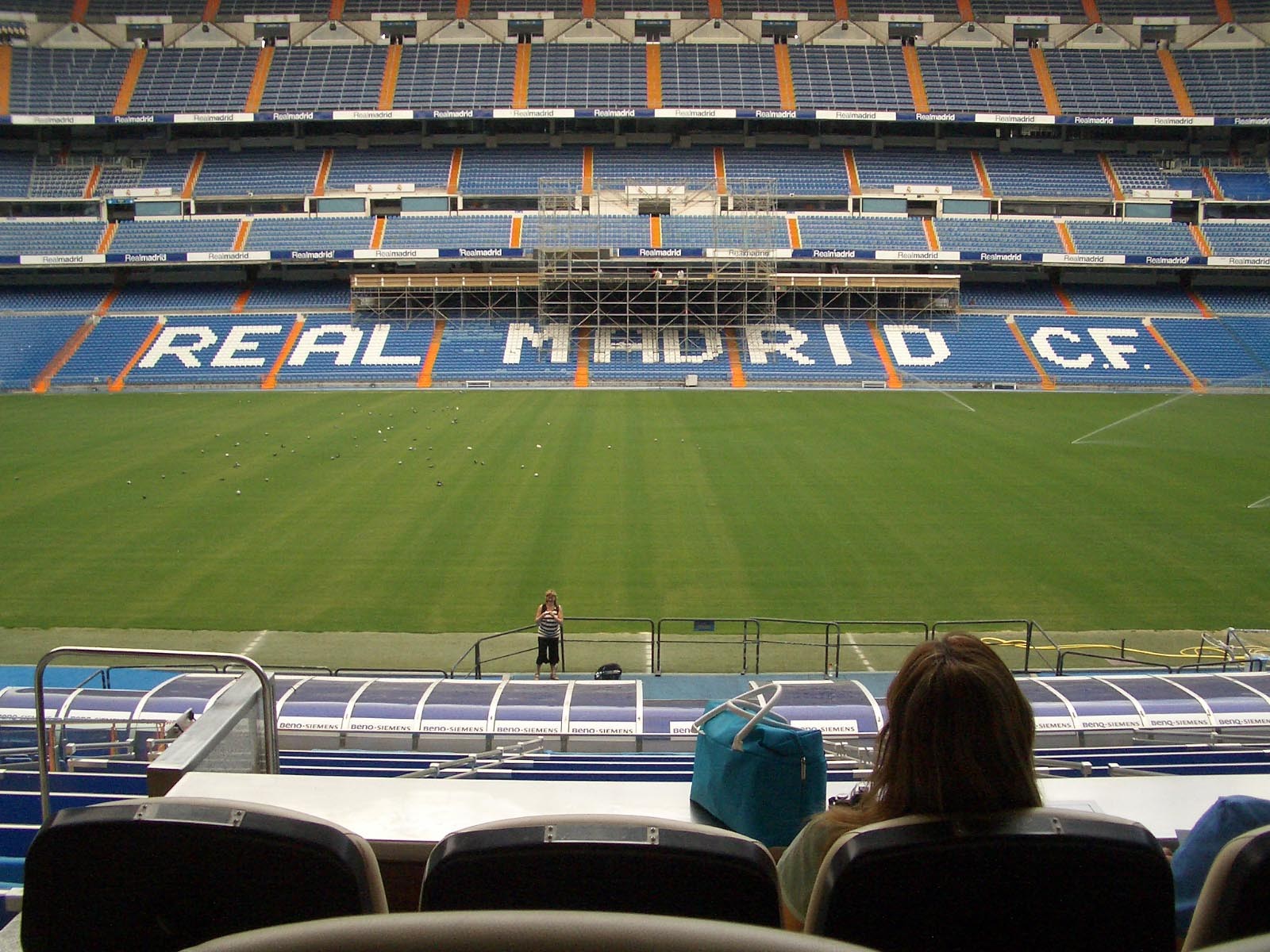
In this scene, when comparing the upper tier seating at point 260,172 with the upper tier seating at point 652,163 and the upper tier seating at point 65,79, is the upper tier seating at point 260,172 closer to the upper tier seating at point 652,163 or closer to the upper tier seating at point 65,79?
the upper tier seating at point 65,79

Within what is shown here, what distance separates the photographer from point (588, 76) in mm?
51562

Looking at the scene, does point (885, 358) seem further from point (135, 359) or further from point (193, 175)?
point (193, 175)

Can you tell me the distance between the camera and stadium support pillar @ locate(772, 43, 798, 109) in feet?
164

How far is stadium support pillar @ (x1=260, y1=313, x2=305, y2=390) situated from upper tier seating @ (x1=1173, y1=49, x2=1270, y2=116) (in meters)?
46.1

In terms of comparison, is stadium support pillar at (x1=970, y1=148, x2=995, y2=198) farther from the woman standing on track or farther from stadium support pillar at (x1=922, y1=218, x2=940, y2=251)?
the woman standing on track

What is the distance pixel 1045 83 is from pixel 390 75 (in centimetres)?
3515

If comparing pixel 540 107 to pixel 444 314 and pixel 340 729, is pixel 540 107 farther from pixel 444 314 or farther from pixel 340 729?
pixel 340 729

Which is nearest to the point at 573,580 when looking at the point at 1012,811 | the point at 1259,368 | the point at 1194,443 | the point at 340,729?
the point at 340,729

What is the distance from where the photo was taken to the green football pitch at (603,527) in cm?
1396

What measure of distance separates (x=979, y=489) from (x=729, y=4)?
43.0 meters

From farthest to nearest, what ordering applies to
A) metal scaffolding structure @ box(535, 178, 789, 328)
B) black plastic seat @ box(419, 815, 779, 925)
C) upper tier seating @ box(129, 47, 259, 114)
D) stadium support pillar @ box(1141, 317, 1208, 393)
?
1. upper tier seating @ box(129, 47, 259, 114)
2. metal scaffolding structure @ box(535, 178, 789, 328)
3. stadium support pillar @ box(1141, 317, 1208, 393)
4. black plastic seat @ box(419, 815, 779, 925)

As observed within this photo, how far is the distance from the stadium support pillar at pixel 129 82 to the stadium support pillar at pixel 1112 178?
50615 mm

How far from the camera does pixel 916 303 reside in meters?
46.5

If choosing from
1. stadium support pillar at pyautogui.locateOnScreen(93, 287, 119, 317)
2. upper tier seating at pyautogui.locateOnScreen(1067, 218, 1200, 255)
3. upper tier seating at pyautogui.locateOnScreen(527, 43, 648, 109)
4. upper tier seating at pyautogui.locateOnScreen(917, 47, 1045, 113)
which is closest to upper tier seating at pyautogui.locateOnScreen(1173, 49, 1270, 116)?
upper tier seating at pyautogui.locateOnScreen(1067, 218, 1200, 255)
